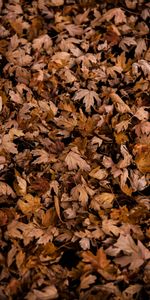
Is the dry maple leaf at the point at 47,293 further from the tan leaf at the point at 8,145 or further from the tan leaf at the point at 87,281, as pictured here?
the tan leaf at the point at 8,145

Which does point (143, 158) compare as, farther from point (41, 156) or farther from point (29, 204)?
point (29, 204)

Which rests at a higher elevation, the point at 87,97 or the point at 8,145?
the point at 87,97

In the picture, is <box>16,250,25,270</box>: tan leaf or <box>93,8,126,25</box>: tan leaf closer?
<box>16,250,25,270</box>: tan leaf

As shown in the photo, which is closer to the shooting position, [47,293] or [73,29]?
[47,293]

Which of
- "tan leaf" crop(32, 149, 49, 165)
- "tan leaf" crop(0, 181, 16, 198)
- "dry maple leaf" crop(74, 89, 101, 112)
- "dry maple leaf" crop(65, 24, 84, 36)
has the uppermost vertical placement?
"dry maple leaf" crop(65, 24, 84, 36)

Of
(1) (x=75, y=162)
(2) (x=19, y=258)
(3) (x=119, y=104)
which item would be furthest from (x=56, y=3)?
(2) (x=19, y=258)

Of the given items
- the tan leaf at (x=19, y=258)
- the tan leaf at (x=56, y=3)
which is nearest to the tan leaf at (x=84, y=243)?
the tan leaf at (x=19, y=258)

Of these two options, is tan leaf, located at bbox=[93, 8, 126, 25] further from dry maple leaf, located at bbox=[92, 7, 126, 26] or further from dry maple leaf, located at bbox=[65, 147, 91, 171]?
dry maple leaf, located at bbox=[65, 147, 91, 171]

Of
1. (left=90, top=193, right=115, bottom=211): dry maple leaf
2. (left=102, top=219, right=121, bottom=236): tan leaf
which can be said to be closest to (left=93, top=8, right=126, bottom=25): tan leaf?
(left=90, top=193, right=115, bottom=211): dry maple leaf

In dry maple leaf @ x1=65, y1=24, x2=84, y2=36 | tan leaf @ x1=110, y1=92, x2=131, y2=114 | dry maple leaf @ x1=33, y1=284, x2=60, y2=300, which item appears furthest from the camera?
dry maple leaf @ x1=65, y1=24, x2=84, y2=36
